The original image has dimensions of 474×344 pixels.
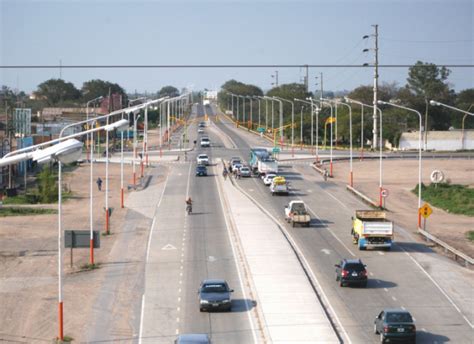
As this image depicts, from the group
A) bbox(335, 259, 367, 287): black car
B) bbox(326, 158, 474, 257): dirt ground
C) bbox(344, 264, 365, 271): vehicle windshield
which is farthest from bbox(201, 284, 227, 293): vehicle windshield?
bbox(326, 158, 474, 257): dirt ground

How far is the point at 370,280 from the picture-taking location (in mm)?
42500

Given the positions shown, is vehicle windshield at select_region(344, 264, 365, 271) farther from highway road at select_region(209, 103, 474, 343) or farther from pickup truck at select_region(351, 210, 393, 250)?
pickup truck at select_region(351, 210, 393, 250)

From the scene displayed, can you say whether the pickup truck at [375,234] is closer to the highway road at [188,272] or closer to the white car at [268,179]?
the highway road at [188,272]

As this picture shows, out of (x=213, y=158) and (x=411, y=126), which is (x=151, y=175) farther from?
(x=411, y=126)

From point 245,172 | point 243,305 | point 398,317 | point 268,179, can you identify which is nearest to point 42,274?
point 243,305

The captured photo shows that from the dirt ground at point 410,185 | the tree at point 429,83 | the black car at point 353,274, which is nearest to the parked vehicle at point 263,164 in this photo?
the dirt ground at point 410,185

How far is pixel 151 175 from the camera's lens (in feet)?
303

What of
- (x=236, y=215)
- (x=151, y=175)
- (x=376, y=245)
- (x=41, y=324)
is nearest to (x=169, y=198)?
(x=236, y=215)

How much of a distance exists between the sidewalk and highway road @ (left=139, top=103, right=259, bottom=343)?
2.71 feet

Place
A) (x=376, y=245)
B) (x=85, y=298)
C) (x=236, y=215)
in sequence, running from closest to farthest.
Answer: (x=85, y=298), (x=376, y=245), (x=236, y=215)

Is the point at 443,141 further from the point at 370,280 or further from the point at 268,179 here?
the point at 370,280

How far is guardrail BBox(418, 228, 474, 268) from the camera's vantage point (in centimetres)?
4716

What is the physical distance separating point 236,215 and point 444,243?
1619cm

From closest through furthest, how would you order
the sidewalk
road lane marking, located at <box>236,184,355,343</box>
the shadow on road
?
the sidewalk
road lane marking, located at <box>236,184,355,343</box>
the shadow on road
